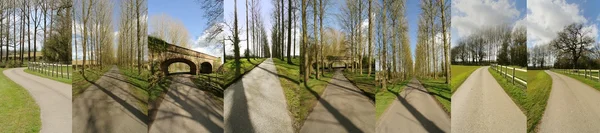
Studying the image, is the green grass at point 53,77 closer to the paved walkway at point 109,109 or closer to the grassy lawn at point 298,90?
the paved walkway at point 109,109

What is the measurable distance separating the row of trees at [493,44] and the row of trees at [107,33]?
4.84 m

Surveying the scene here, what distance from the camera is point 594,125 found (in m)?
5.02

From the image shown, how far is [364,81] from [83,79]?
4.66 m

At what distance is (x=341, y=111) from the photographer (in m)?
4.19

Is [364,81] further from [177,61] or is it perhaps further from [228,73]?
[177,61]

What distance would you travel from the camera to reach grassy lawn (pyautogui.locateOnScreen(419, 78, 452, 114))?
4254 mm

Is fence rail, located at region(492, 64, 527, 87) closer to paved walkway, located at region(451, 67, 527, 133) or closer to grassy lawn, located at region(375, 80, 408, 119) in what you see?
paved walkway, located at region(451, 67, 527, 133)

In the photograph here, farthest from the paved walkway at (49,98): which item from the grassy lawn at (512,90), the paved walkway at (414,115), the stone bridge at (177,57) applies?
the grassy lawn at (512,90)

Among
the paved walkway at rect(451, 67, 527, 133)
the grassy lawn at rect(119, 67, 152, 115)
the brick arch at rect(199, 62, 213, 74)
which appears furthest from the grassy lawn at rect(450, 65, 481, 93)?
the grassy lawn at rect(119, 67, 152, 115)

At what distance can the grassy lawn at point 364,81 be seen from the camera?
4.07 metres

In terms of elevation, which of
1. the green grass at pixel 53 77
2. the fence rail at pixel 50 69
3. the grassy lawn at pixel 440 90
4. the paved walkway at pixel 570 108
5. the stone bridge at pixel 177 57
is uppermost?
the stone bridge at pixel 177 57

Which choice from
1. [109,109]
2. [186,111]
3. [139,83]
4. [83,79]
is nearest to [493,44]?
[186,111]

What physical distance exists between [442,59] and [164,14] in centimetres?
415

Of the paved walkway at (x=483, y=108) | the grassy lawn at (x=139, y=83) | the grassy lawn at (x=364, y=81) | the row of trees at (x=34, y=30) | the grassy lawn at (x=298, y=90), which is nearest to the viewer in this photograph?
the grassy lawn at (x=364, y=81)
